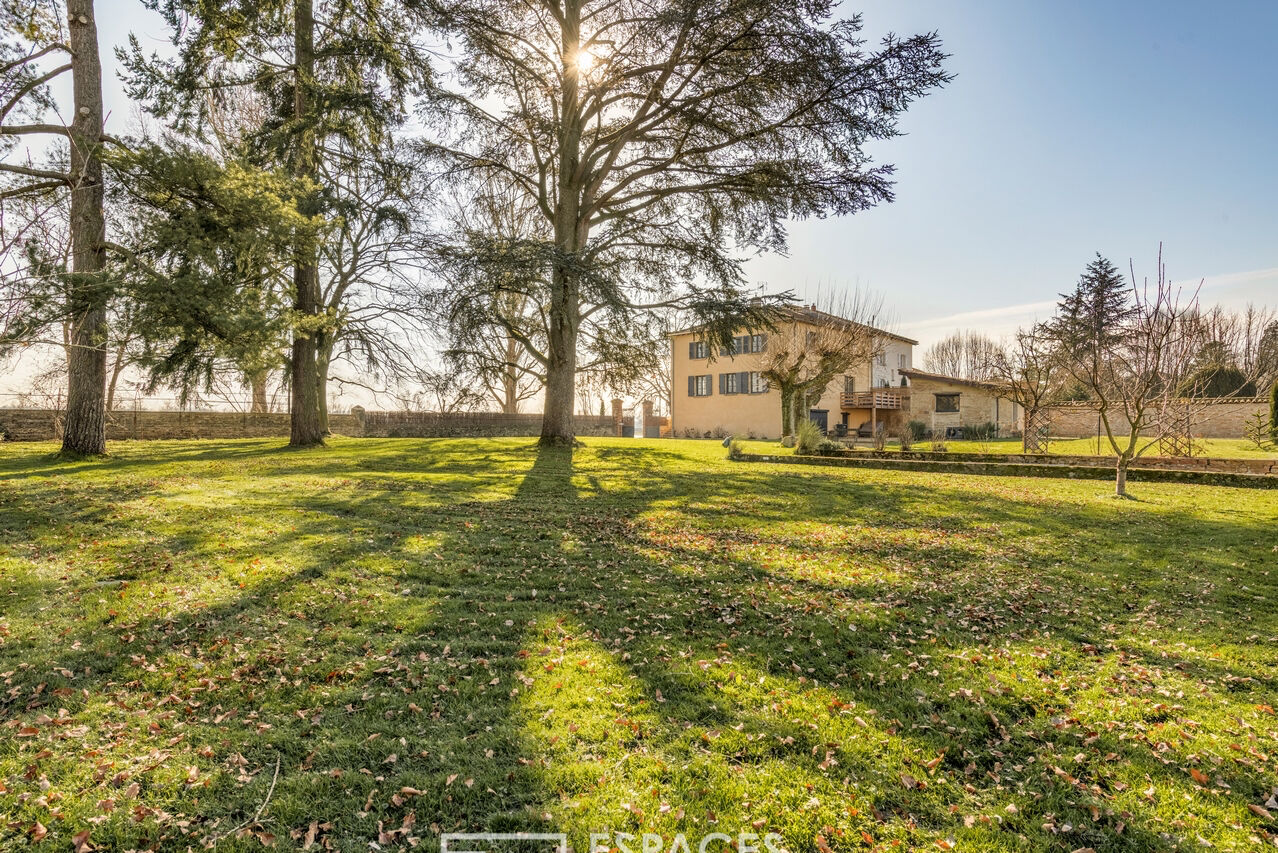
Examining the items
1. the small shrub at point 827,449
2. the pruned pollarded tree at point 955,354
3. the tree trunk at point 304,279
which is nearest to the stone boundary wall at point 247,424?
the tree trunk at point 304,279

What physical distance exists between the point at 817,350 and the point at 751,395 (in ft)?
35.4

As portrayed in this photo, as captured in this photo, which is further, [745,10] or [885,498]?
[745,10]

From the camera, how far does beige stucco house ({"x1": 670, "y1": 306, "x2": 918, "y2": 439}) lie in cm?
3369

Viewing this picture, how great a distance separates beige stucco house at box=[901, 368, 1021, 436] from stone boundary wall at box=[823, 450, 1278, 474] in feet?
60.9

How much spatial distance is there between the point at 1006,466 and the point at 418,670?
1506cm

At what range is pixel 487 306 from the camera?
14031 millimetres

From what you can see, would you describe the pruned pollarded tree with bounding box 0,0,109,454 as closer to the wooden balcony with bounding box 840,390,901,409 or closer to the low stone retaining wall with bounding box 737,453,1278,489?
the low stone retaining wall with bounding box 737,453,1278,489

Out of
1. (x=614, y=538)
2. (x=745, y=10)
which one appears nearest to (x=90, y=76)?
(x=745, y=10)

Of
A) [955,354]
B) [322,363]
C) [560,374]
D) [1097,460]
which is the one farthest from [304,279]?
[955,354]

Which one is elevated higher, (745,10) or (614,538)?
(745,10)

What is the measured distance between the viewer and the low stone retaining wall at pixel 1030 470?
1192cm

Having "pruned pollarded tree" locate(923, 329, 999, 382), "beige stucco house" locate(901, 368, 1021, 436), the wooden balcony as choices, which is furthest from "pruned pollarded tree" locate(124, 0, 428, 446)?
"pruned pollarded tree" locate(923, 329, 999, 382)

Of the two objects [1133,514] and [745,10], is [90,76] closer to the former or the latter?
[745,10]

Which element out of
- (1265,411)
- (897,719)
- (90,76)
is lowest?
(897,719)
